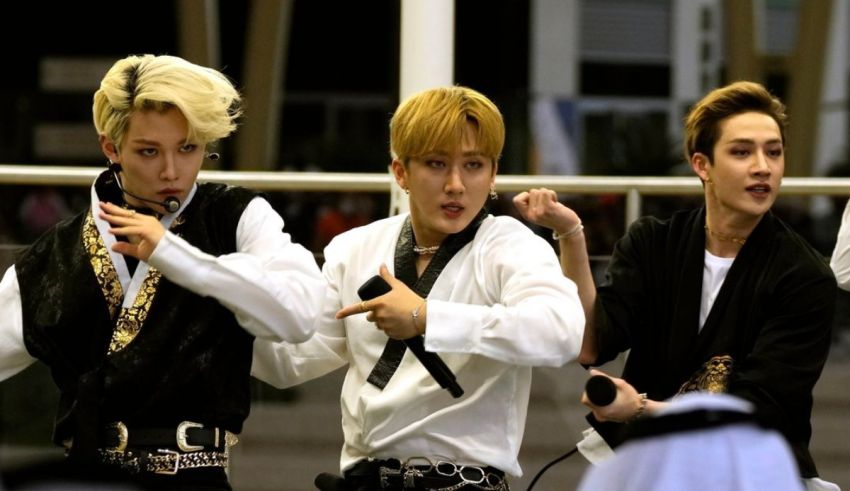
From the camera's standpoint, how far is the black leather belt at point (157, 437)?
3158 mm

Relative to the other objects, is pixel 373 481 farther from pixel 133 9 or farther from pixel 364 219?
pixel 133 9

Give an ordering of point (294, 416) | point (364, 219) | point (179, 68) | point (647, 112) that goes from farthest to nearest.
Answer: point (647, 112) → point (364, 219) → point (294, 416) → point (179, 68)

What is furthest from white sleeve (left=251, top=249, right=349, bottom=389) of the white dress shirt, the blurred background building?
the blurred background building

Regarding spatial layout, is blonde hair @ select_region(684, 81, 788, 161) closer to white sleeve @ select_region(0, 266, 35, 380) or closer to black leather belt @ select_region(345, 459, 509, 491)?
black leather belt @ select_region(345, 459, 509, 491)

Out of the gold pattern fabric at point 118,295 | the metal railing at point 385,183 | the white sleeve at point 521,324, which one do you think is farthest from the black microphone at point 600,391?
the metal railing at point 385,183

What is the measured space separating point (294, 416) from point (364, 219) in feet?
6.03

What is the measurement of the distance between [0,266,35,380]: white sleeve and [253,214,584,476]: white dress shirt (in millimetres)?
514

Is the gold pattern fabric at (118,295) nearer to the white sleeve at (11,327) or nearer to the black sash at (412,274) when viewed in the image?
the white sleeve at (11,327)

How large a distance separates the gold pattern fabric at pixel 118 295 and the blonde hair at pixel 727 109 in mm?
1313

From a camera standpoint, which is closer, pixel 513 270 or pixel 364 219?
pixel 513 270

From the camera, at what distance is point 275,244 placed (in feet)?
10.5

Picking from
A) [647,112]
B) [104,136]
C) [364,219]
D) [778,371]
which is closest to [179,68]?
[104,136]

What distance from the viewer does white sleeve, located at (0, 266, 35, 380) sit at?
3285mm

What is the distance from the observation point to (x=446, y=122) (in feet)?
10.6
